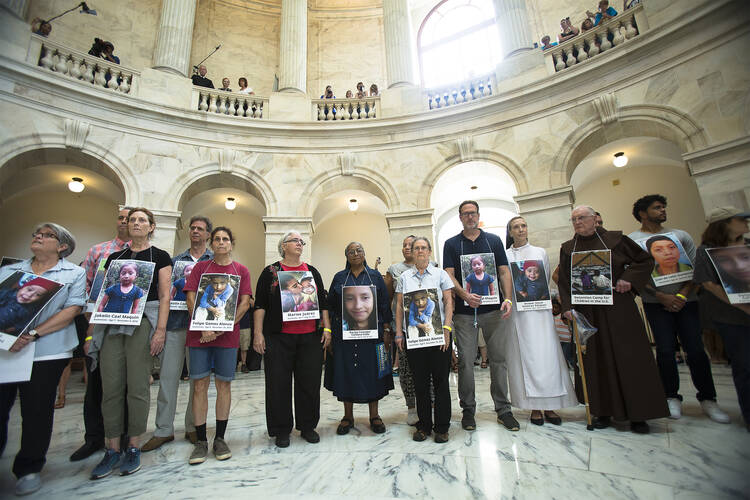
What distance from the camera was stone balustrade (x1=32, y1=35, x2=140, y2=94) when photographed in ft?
25.4

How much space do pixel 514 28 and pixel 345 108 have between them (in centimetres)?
487

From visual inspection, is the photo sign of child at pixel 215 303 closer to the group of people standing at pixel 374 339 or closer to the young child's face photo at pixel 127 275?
the group of people standing at pixel 374 339

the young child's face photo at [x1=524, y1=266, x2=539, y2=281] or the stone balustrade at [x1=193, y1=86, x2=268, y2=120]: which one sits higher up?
the stone balustrade at [x1=193, y1=86, x2=268, y2=120]

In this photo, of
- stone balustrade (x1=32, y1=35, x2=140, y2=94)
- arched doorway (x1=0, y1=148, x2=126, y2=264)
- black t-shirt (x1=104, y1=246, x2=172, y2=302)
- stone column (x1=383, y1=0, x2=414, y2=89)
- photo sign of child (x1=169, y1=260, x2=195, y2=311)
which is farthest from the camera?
stone column (x1=383, y1=0, x2=414, y2=89)

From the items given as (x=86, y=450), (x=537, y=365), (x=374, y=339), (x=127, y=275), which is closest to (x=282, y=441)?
(x=374, y=339)

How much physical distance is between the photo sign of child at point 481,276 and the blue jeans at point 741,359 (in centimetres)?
184

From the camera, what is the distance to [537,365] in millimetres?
3455

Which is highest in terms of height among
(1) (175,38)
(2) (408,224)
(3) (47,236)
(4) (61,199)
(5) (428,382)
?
(1) (175,38)

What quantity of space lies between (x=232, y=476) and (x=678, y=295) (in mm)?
4166

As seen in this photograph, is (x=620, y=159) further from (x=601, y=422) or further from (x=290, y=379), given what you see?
(x=290, y=379)

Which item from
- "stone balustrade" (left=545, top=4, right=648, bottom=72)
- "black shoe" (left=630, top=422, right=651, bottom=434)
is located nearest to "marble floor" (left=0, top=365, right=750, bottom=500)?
"black shoe" (left=630, top=422, right=651, bottom=434)

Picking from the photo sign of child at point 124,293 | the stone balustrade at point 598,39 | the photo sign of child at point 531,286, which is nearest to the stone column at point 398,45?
the stone balustrade at point 598,39

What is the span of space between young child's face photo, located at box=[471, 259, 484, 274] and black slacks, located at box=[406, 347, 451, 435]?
880mm

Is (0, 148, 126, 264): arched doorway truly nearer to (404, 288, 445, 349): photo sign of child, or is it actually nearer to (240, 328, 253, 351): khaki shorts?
(240, 328, 253, 351): khaki shorts
